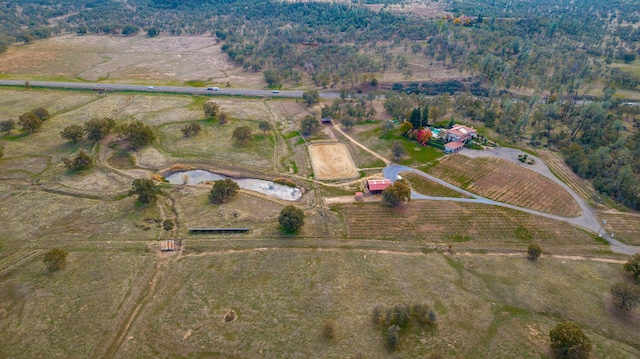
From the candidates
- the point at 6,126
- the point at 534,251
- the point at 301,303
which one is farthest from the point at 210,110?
the point at 534,251

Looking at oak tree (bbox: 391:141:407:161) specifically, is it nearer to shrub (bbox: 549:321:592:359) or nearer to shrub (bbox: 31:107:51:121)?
shrub (bbox: 549:321:592:359)

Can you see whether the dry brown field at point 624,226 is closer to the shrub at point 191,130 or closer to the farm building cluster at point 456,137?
the farm building cluster at point 456,137

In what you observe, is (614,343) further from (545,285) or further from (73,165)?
(73,165)

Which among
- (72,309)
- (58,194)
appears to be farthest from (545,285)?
(58,194)

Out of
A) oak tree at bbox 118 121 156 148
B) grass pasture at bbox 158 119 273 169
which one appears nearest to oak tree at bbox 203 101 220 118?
grass pasture at bbox 158 119 273 169

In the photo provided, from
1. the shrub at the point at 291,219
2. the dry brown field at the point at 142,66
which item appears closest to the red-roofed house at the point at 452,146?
the shrub at the point at 291,219
